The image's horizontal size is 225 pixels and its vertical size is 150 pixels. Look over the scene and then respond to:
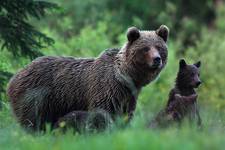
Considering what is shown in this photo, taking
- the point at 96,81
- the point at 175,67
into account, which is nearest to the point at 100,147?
the point at 96,81

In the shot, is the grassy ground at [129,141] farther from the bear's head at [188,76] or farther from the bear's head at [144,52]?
the bear's head at [188,76]

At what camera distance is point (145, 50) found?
412 inches

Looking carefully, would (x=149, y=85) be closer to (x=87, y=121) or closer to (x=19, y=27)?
(x=19, y=27)

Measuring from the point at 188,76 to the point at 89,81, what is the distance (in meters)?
1.44

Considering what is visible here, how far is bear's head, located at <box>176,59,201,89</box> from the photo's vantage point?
429 inches

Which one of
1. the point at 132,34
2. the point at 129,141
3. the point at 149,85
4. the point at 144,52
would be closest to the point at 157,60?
the point at 144,52

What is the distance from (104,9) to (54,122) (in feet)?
64.3

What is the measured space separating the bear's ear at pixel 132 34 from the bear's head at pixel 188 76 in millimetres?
808

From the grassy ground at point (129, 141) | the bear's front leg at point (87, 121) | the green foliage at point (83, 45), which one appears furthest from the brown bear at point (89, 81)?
the green foliage at point (83, 45)

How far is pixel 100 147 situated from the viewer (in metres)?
7.20

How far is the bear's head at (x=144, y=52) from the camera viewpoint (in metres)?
10.4

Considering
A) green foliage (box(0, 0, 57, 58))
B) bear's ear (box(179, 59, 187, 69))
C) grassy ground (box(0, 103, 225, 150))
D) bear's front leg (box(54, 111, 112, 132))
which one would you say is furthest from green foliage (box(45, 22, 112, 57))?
grassy ground (box(0, 103, 225, 150))

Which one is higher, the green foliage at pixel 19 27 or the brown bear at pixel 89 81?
the green foliage at pixel 19 27

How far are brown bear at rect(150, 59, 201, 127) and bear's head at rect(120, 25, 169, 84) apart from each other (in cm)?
49
